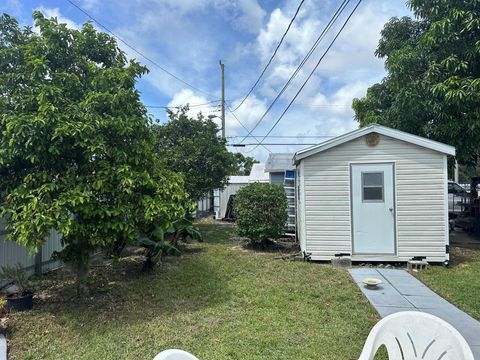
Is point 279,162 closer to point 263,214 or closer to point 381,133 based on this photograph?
point 263,214

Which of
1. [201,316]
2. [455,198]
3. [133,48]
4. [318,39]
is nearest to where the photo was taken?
[201,316]

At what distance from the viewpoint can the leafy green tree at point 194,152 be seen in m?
11.6

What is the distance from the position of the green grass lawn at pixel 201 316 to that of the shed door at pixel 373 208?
3.61ft

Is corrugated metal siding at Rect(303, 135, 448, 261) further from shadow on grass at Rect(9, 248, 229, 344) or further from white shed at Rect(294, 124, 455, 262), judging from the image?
shadow on grass at Rect(9, 248, 229, 344)

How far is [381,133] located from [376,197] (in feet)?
4.34

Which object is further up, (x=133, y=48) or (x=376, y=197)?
(x=133, y=48)

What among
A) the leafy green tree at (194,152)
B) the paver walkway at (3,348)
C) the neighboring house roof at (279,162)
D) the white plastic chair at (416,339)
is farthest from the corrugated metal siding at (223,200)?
the white plastic chair at (416,339)

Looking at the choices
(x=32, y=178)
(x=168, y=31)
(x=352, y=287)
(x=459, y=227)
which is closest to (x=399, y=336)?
(x=352, y=287)

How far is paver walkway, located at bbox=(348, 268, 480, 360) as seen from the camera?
13.1ft

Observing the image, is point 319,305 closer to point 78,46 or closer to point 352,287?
point 352,287

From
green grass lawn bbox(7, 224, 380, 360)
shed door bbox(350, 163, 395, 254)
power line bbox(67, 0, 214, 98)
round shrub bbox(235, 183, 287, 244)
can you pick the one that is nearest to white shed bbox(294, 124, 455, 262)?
shed door bbox(350, 163, 395, 254)

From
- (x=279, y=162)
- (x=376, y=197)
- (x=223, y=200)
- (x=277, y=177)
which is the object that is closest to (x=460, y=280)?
(x=376, y=197)

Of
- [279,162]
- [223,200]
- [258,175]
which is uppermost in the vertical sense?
[279,162]

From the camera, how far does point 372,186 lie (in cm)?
722
